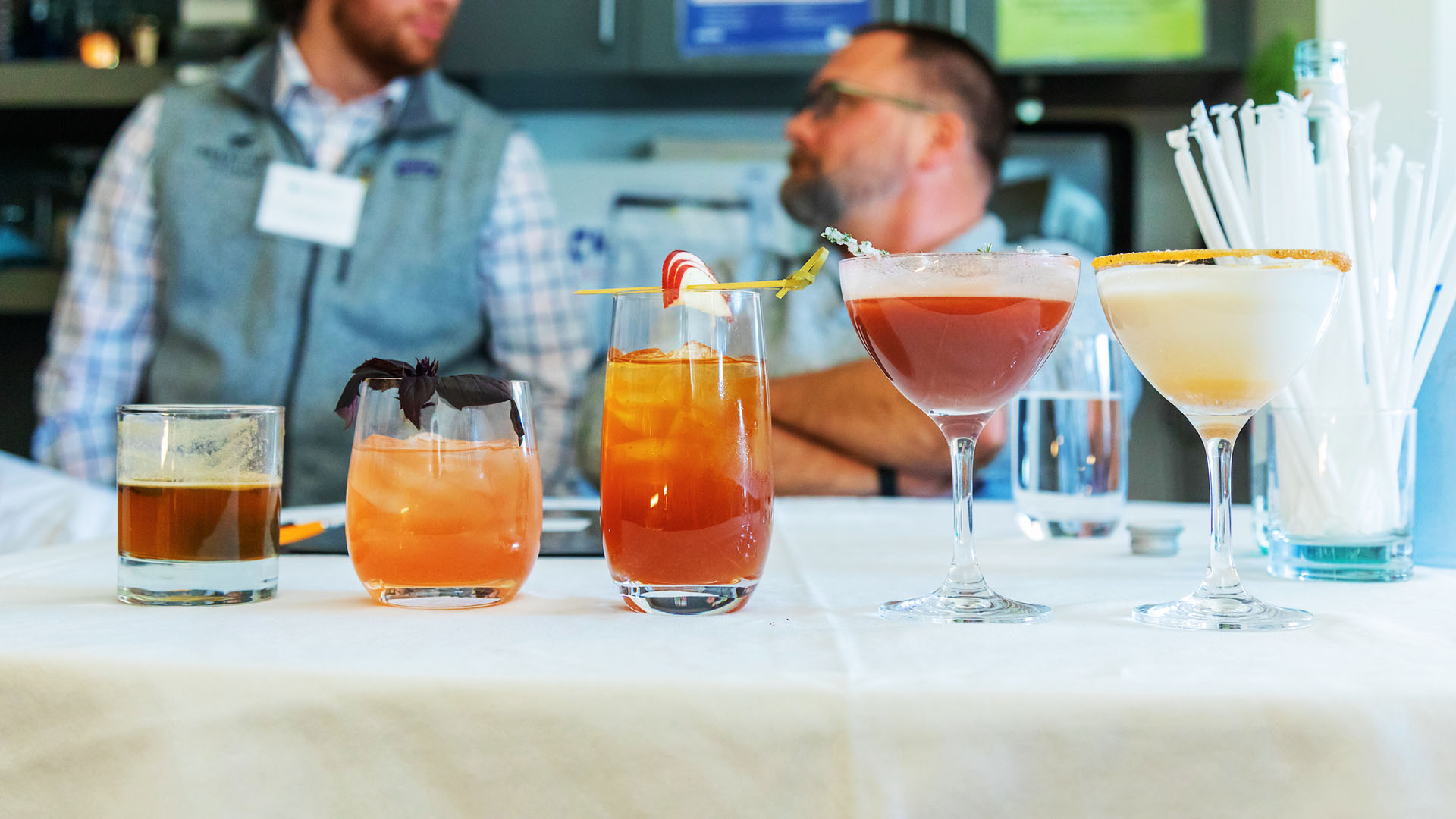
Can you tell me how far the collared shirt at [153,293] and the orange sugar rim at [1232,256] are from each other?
1.81 metres

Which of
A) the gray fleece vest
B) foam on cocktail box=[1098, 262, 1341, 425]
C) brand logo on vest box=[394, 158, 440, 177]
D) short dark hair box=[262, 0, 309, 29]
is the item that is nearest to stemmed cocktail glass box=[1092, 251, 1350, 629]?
foam on cocktail box=[1098, 262, 1341, 425]

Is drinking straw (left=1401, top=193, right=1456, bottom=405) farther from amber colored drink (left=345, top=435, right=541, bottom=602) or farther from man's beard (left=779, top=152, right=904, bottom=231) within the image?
man's beard (left=779, top=152, right=904, bottom=231)

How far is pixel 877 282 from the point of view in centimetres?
56

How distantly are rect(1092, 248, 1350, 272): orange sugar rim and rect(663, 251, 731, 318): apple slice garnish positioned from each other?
0.18 m

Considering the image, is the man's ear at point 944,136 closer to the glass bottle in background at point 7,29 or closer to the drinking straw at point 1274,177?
the drinking straw at point 1274,177

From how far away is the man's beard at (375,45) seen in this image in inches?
92.0

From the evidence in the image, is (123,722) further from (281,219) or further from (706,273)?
(281,219)

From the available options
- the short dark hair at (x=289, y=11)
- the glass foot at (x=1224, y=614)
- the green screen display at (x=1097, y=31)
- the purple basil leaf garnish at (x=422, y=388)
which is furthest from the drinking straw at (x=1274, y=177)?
the short dark hair at (x=289, y=11)

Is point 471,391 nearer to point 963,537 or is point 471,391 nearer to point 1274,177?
point 963,537

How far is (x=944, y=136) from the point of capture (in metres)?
2.25

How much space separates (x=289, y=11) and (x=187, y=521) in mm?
2161

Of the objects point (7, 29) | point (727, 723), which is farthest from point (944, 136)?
point (7, 29)

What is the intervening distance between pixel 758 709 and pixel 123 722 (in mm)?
236

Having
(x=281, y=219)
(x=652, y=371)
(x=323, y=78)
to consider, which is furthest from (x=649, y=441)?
(x=323, y=78)
